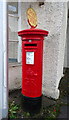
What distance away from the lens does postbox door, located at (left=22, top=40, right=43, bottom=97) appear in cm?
191

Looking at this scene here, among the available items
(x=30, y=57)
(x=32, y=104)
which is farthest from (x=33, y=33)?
(x=32, y=104)

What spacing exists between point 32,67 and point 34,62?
0.10 metres

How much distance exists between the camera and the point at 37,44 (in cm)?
190

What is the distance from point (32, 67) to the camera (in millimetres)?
1954

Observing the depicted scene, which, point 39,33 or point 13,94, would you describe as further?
point 13,94

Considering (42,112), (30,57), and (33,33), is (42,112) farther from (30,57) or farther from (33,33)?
(33,33)

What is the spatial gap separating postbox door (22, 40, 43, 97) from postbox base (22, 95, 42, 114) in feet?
0.27

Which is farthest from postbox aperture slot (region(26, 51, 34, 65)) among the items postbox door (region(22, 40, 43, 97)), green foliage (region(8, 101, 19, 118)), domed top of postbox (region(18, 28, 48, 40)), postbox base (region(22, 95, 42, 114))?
green foliage (region(8, 101, 19, 118))

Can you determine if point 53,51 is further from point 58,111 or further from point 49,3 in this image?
point 58,111

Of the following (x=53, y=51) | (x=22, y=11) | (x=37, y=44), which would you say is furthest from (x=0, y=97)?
(x=22, y=11)

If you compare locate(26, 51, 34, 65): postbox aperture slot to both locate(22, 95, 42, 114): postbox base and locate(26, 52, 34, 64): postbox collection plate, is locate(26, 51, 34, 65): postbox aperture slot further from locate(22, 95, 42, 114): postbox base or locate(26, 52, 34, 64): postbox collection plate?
locate(22, 95, 42, 114): postbox base

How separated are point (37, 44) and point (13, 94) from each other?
1.57 m

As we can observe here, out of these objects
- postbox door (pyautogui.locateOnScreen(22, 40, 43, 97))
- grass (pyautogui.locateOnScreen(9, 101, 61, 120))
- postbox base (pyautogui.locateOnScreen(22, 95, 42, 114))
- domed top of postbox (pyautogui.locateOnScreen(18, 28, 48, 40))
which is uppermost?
domed top of postbox (pyautogui.locateOnScreen(18, 28, 48, 40))

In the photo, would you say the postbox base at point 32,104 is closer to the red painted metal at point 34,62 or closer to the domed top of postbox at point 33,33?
the red painted metal at point 34,62
